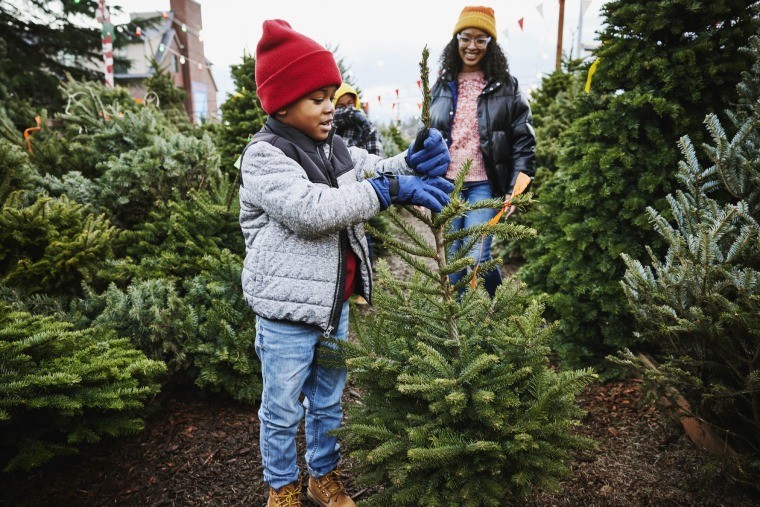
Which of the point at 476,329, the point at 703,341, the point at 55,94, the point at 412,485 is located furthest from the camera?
the point at 55,94

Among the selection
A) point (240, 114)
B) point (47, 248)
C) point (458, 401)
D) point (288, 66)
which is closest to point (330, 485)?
point (458, 401)

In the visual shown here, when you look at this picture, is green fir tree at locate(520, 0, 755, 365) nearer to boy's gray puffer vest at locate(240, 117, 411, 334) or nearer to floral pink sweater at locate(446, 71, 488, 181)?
floral pink sweater at locate(446, 71, 488, 181)

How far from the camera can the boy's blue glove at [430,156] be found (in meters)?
1.77

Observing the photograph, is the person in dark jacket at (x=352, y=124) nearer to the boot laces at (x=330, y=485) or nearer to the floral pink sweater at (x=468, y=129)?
the floral pink sweater at (x=468, y=129)

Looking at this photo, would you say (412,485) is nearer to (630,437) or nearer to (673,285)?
(673,285)

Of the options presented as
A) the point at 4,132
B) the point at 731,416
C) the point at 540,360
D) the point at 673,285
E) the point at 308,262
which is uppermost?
the point at 4,132

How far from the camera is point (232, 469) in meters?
2.74

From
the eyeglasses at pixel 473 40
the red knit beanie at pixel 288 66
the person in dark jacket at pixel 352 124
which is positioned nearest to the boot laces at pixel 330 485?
the red knit beanie at pixel 288 66

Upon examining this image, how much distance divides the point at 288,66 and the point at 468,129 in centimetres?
226

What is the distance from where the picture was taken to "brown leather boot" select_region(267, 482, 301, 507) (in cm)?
215

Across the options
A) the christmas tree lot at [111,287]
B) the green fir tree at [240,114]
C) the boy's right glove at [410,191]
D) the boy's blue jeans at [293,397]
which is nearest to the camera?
the boy's right glove at [410,191]

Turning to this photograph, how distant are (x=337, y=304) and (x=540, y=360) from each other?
84 cm

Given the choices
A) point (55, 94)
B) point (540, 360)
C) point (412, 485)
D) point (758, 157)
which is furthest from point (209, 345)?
point (55, 94)

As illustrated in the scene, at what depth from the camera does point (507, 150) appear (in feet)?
12.4
